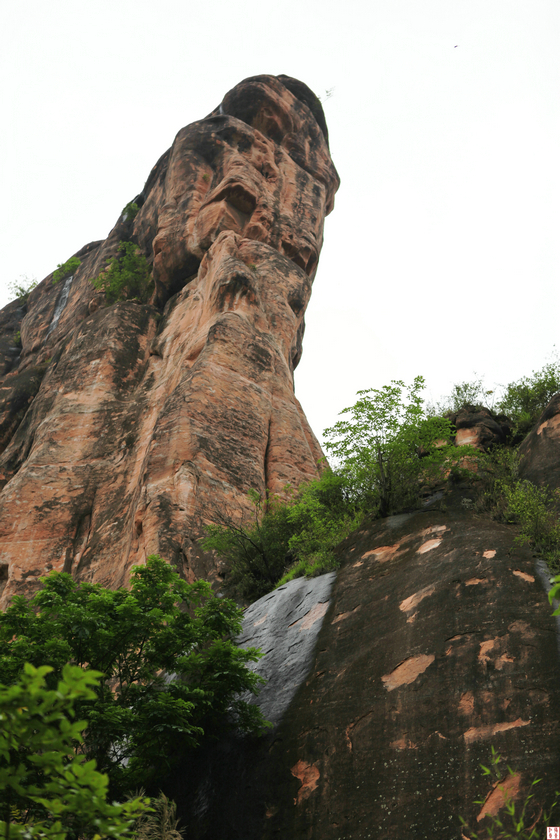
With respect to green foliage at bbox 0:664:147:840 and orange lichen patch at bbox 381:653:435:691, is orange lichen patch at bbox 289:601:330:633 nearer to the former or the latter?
orange lichen patch at bbox 381:653:435:691

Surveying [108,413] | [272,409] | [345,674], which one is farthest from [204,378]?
[345,674]

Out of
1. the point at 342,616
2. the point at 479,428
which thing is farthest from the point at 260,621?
the point at 479,428

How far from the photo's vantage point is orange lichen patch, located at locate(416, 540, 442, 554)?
33.6 feet

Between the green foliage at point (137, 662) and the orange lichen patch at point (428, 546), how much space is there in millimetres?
2992

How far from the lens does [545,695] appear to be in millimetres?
6852

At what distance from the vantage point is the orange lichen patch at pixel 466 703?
7145 mm

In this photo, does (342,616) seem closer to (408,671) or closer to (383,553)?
(383,553)

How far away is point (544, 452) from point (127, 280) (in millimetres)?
22510

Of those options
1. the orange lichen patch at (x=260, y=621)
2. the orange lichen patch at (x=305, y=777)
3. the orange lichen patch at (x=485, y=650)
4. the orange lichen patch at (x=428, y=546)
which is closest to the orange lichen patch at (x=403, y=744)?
the orange lichen patch at (x=305, y=777)

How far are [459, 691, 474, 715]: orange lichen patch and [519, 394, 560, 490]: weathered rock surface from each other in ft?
18.5

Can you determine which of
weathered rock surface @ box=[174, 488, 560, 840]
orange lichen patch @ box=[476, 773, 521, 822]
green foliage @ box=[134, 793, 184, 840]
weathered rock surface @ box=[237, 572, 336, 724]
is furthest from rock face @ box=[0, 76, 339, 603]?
orange lichen patch @ box=[476, 773, 521, 822]

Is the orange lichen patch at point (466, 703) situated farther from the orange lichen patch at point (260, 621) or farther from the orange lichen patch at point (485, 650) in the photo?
the orange lichen patch at point (260, 621)

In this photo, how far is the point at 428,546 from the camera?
10336 millimetres

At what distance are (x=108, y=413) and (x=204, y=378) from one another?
495cm
